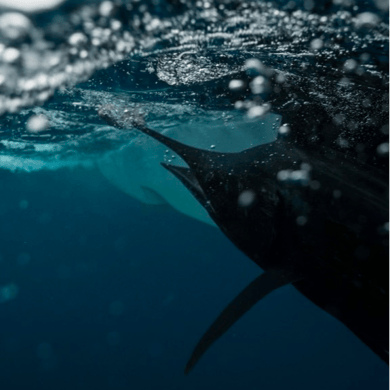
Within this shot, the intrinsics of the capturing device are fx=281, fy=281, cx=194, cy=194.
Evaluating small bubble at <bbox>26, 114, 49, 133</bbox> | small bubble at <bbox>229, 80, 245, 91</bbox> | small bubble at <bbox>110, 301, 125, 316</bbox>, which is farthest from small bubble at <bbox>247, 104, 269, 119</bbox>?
small bubble at <bbox>110, 301, 125, 316</bbox>

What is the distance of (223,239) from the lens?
5762 centimetres

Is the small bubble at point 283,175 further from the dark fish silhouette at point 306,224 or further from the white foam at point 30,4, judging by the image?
the white foam at point 30,4

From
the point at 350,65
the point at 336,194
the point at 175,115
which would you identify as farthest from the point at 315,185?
the point at 175,115

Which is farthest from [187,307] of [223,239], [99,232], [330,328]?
[99,232]

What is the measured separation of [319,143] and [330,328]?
54946 millimetres

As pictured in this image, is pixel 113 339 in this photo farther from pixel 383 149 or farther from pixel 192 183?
pixel 383 149

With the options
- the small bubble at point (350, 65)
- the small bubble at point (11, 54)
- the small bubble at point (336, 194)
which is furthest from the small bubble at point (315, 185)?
the small bubble at point (11, 54)

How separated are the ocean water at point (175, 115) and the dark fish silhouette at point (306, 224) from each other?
82 cm

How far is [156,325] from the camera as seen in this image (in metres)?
47.0

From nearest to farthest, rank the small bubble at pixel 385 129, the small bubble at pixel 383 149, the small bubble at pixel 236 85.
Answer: the small bubble at pixel 383 149
the small bubble at pixel 385 129
the small bubble at pixel 236 85

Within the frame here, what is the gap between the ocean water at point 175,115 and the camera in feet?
12.2

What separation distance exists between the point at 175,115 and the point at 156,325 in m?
43.9

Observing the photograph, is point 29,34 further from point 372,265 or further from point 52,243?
point 52,243

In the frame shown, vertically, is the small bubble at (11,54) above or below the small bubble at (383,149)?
above
